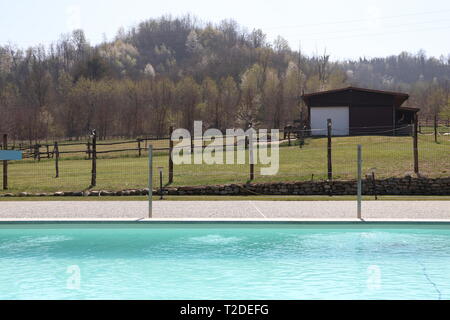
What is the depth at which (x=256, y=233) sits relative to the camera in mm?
12086

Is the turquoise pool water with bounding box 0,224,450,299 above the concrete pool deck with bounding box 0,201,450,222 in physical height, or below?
below

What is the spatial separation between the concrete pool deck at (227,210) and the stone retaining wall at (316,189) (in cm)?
295

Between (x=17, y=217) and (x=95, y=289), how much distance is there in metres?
6.00

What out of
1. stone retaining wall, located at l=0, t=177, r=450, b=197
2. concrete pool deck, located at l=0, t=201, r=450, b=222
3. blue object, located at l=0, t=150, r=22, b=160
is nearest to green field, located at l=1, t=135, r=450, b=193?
stone retaining wall, located at l=0, t=177, r=450, b=197

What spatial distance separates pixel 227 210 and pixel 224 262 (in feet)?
16.2

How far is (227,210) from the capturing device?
14.6 m

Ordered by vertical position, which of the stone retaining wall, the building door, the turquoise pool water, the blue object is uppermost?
the building door

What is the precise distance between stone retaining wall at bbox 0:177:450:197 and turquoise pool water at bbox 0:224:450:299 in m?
7.40

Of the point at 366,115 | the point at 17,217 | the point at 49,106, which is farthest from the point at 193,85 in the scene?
the point at 17,217

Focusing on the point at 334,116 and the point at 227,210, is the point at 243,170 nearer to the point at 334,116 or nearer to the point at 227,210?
the point at 227,210

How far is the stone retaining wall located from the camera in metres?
19.7

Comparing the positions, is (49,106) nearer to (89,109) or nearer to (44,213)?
(89,109)

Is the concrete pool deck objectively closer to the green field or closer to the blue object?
the blue object

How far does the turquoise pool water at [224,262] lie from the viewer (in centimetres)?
798
